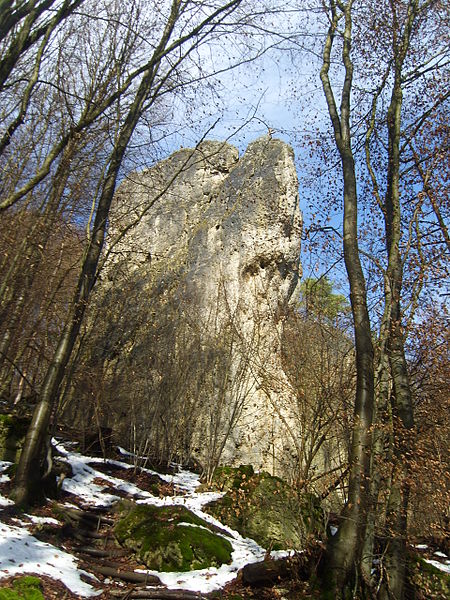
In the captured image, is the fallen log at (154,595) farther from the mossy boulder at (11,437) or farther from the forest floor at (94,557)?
the mossy boulder at (11,437)

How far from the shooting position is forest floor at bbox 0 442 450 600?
4098 mm

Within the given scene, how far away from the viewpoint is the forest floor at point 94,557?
13.4ft

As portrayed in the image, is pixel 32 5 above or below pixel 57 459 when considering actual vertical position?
above

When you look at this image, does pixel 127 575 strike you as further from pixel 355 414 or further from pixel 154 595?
pixel 355 414

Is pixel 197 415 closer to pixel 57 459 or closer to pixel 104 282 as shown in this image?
pixel 57 459

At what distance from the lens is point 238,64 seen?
688cm

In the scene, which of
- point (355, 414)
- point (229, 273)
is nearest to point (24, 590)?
point (355, 414)

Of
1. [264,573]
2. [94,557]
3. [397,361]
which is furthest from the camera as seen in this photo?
[397,361]

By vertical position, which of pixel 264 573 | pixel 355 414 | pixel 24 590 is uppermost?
pixel 355 414

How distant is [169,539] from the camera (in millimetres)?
5367

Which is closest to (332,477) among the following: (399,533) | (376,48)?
(399,533)

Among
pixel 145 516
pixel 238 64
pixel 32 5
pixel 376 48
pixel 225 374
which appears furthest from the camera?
pixel 225 374

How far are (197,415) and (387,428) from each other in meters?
5.88

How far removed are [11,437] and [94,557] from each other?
2564 millimetres
